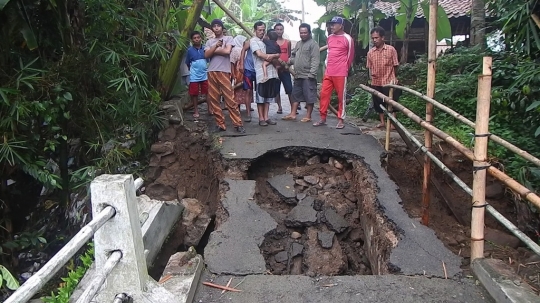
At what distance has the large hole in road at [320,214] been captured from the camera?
4.05 m

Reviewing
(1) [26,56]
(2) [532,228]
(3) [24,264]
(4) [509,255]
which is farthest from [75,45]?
(2) [532,228]

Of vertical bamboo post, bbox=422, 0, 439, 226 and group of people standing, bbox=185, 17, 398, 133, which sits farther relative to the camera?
group of people standing, bbox=185, 17, 398, 133

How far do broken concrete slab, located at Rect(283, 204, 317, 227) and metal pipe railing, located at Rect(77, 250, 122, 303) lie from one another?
2.74m

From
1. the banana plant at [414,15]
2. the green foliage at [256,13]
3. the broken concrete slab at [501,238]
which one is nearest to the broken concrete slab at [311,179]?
the broken concrete slab at [501,238]

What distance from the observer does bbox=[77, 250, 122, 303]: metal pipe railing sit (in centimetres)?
166

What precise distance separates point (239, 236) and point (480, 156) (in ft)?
6.54

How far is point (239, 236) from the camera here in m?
3.74

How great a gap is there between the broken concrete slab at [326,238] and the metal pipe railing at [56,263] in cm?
277

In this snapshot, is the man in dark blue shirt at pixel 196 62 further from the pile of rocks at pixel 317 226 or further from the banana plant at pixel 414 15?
the banana plant at pixel 414 15

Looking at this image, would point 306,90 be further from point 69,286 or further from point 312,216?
point 69,286

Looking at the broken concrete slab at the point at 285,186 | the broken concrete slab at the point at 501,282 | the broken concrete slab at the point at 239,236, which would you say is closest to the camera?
the broken concrete slab at the point at 501,282

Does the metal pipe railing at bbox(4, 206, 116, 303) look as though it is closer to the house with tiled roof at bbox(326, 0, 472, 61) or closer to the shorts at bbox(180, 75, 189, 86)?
the shorts at bbox(180, 75, 189, 86)

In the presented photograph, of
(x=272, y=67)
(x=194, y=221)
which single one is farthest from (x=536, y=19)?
(x=194, y=221)

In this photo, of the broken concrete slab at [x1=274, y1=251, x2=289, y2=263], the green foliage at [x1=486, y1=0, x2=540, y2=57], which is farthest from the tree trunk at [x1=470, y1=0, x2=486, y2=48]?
the broken concrete slab at [x1=274, y1=251, x2=289, y2=263]
